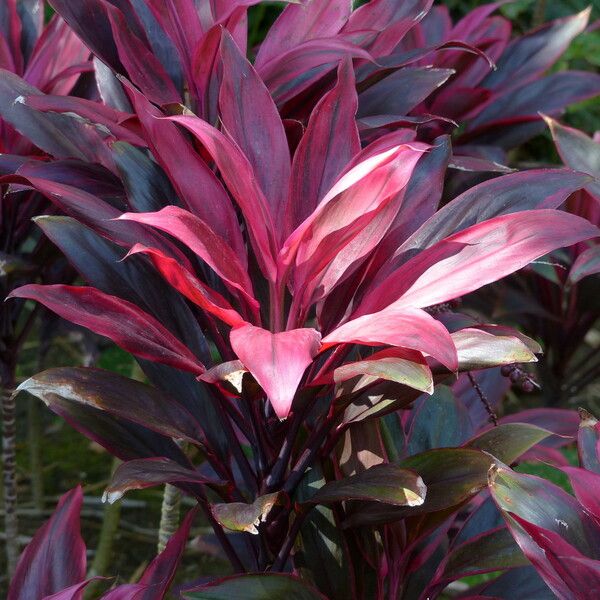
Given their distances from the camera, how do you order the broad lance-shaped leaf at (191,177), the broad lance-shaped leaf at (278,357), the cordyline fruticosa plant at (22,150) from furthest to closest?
the cordyline fruticosa plant at (22,150) → the broad lance-shaped leaf at (191,177) → the broad lance-shaped leaf at (278,357)

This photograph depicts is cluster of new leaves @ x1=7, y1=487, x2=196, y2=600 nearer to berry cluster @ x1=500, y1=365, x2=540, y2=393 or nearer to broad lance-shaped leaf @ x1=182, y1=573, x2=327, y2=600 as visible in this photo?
broad lance-shaped leaf @ x1=182, y1=573, x2=327, y2=600

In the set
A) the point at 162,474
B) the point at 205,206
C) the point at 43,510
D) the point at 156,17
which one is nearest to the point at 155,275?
the point at 205,206

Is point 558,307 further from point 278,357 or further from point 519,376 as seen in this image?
point 278,357

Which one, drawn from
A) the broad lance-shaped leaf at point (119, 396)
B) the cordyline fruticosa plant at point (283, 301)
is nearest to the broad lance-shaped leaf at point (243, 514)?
the cordyline fruticosa plant at point (283, 301)

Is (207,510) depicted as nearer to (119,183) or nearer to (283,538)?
(283,538)

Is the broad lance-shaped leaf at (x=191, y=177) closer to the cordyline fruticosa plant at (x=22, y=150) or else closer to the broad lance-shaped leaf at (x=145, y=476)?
the broad lance-shaped leaf at (x=145, y=476)

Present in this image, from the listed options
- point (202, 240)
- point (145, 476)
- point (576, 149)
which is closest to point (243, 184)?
point (202, 240)

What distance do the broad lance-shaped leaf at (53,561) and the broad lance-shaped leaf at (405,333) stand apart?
431 mm

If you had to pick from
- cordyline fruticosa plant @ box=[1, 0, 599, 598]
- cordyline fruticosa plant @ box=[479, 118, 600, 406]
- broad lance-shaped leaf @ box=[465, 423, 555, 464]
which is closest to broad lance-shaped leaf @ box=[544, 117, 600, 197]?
cordyline fruticosa plant @ box=[479, 118, 600, 406]

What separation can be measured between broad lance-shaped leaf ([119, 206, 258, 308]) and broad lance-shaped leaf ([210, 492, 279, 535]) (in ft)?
0.60

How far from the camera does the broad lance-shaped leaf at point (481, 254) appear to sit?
741mm

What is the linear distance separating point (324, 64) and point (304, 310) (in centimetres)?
39

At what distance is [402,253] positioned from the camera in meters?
0.88

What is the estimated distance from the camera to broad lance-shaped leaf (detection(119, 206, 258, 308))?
0.72 m
